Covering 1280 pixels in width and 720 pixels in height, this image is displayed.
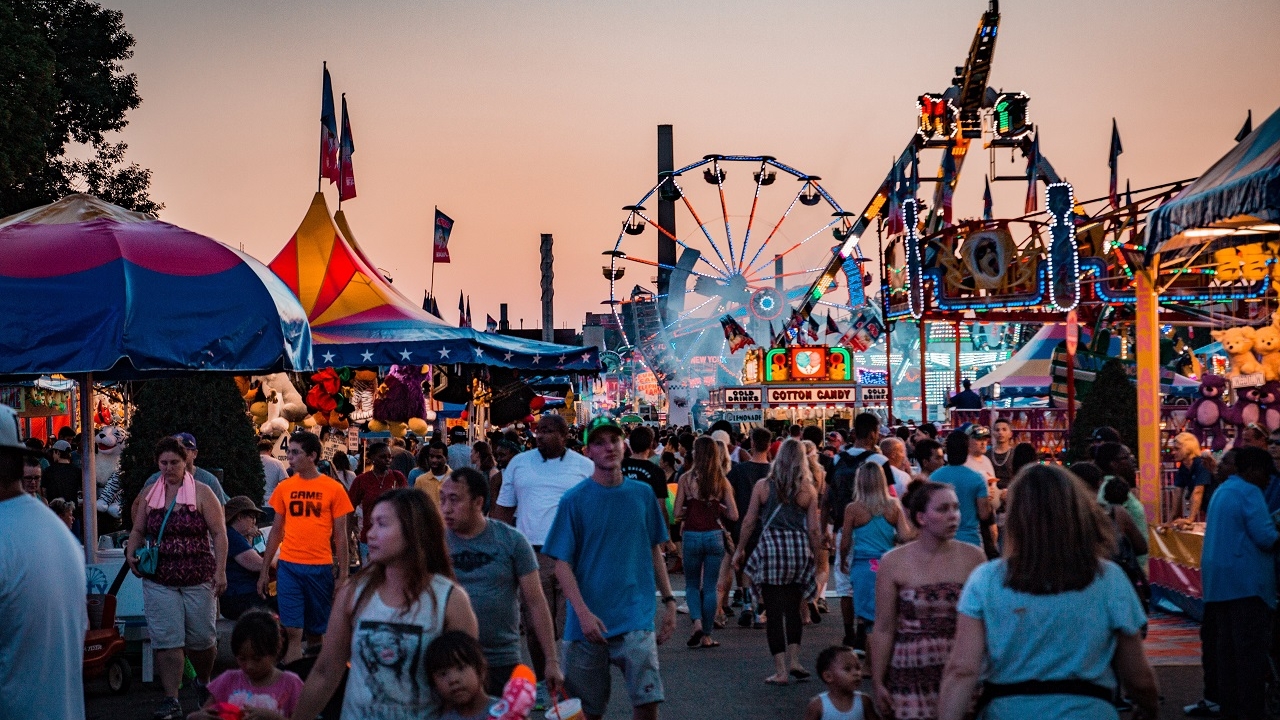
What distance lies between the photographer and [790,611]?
9.89m

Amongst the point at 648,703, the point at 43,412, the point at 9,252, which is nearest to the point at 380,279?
the point at 9,252

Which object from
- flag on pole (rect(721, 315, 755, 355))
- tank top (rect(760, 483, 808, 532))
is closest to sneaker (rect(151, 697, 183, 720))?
tank top (rect(760, 483, 808, 532))

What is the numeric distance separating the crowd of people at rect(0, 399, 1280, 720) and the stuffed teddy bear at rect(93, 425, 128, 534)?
7.62ft

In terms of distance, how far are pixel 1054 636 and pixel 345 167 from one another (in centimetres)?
1648

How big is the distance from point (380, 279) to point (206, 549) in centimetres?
940

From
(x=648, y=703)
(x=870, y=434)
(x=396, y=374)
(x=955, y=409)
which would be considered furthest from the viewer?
(x=955, y=409)

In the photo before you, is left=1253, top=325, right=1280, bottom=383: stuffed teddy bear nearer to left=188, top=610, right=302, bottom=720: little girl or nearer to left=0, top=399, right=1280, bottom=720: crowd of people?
left=0, top=399, right=1280, bottom=720: crowd of people

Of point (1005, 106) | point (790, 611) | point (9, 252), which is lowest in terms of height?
point (790, 611)

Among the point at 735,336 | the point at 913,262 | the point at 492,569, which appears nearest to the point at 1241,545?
the point at 492,569

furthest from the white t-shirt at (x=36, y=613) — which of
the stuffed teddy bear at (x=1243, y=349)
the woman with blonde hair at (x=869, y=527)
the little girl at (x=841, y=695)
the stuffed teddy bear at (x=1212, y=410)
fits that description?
the stuffed teddy bear at (x=1212, y=410)

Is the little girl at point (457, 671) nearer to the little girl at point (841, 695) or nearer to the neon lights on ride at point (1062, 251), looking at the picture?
the little girl at point (841, 695)

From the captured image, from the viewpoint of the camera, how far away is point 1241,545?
7.96 metres

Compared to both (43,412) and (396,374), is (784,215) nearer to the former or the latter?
(43,412)

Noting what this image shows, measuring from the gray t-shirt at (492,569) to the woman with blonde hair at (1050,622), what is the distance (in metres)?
2.31
